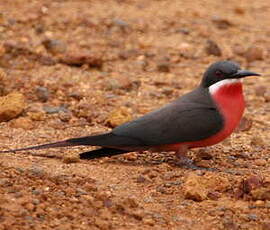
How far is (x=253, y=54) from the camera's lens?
31.8 feet

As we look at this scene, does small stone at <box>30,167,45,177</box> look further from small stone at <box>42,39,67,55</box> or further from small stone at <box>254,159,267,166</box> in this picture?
small stone at <box>42,39,67,55</box>

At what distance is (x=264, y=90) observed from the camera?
8.47 meters

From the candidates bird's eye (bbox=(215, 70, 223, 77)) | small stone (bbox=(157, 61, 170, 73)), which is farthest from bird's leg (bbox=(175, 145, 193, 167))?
small stone (bbox=(157, 61, 170, 73))

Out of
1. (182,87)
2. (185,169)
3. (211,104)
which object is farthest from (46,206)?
(182,87)

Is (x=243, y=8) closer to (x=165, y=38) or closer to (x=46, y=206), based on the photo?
(x=165, y=38)

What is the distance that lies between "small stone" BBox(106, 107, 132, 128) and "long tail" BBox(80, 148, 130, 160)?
920 mm

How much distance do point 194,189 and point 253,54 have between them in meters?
4.63

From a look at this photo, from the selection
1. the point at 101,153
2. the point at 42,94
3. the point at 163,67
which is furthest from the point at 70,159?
the point at 163,67

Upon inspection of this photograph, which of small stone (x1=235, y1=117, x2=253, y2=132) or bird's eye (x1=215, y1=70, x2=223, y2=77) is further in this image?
small stone (x1=235, y1=117, x2=253, y2=132)

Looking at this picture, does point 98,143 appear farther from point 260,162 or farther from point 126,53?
point 126,53

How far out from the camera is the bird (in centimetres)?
605

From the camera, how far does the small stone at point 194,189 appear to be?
529cm

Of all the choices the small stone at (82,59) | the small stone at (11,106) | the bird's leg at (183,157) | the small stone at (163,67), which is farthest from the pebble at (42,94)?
the bird's leg at (183,157)

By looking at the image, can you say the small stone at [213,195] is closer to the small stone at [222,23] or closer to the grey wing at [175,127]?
the grey wing at [175,127]
